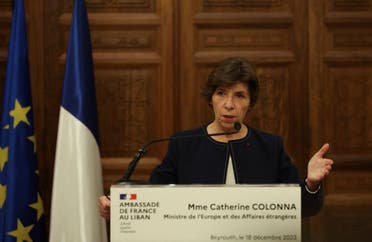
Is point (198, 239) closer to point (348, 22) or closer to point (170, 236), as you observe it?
point (170, 236)

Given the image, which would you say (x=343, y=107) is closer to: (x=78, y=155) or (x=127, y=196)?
(x=78, y=155)

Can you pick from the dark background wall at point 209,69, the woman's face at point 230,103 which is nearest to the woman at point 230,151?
the woman's face at point 230,103

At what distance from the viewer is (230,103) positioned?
218 centimetres

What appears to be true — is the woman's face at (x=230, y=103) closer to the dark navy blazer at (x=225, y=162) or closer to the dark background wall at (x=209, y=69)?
the dark navy blazer at (x=225, y=162)

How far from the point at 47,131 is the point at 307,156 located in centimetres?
156

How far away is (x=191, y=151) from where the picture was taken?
7.39 feet

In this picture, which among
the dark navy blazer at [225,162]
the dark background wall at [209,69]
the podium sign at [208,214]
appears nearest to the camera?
the podium sign at [208,214]

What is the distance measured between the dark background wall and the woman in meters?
1.20

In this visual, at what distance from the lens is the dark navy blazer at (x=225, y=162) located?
7.11ft

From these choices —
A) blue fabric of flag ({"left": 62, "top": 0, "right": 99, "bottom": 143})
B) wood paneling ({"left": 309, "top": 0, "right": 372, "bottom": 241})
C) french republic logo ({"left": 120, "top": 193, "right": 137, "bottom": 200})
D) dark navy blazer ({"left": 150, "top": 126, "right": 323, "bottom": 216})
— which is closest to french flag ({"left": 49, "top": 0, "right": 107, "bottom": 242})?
blue fabric of flag ({"left": 62, "top": 0, "right": 99, "bottom": 143})

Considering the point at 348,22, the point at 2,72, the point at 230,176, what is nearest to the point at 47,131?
the point at 2,72

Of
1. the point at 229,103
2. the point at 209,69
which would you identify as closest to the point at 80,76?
the point at 209,69

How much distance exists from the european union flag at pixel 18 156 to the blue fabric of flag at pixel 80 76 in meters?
0.23

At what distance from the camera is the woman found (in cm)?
217
